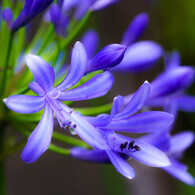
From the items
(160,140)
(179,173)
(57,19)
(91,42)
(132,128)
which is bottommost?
(179,173)

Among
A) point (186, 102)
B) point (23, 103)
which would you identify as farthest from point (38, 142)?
point (186, 102)

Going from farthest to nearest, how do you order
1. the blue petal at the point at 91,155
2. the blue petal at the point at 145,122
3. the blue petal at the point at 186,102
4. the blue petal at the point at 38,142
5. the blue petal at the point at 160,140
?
the blue petal at the point at 186,102 → the blue petal at the point at 160,140 → the blue petal at the point at 91,155 → the blue petal at the point at 145,122 → the blue petal at the point at 38,142

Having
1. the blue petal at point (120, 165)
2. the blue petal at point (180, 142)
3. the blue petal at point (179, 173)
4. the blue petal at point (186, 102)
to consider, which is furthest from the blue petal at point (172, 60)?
the blue petal at point (120, 165)

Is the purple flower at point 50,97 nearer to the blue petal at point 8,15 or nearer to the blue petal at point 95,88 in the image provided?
the blue petal at point 95,88

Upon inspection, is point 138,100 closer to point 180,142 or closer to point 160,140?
point 160,140

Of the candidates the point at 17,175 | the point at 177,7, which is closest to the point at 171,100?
the point at 17,175

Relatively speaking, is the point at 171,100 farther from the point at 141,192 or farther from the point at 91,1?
the point at 141,192

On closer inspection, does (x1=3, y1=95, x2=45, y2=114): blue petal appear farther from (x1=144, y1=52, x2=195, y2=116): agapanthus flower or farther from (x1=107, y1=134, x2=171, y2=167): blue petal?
(x1=144, y1=52, x2=195, y2=116): agapanthus flower
